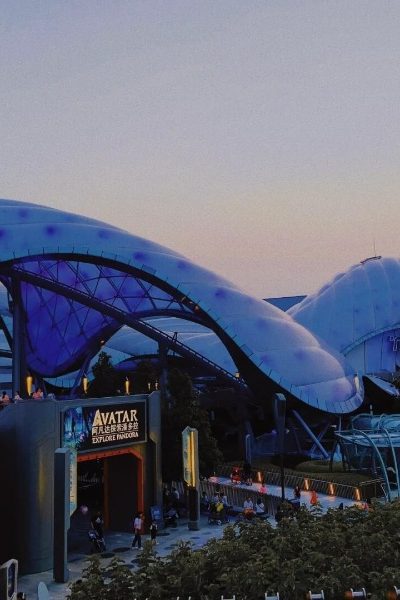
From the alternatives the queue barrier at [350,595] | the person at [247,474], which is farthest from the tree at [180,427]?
the queue barrier at [350,595]

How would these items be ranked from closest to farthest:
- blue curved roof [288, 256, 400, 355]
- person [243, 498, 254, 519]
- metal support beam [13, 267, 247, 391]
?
person [243, 498, 254, 519] → metal support beam [13, 267, 247, 391] → blue curved roof [288, 256, 400, 355]

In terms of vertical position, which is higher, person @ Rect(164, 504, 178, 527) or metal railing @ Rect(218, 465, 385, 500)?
metal railing @ Rect(218, 465, 385, 500)

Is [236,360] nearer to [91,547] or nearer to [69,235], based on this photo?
[69,235]

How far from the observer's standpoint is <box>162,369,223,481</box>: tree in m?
33.0

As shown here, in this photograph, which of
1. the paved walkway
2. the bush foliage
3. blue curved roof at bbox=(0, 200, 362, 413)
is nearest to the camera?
the bush foliage

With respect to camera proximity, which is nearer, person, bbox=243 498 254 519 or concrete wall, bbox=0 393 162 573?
concrete wall, bbox=0 393 162 573

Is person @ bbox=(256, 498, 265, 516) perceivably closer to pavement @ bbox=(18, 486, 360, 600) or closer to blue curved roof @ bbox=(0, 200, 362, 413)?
pavement @ bbox=(18, 486, 360, 600)

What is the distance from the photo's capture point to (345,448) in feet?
140

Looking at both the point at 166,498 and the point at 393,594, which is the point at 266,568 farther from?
the point at 166,498

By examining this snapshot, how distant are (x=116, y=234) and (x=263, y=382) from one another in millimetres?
15542

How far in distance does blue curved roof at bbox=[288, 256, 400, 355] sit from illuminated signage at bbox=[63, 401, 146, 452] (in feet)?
151

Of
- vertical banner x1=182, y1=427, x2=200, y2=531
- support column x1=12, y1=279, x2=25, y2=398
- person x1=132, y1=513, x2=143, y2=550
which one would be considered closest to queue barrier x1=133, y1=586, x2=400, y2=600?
person x1=132, y1=513, x2=143, y2=550

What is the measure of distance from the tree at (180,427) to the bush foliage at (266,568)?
55.9 ft

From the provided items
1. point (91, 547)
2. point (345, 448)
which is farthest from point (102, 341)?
point (91, 547)
